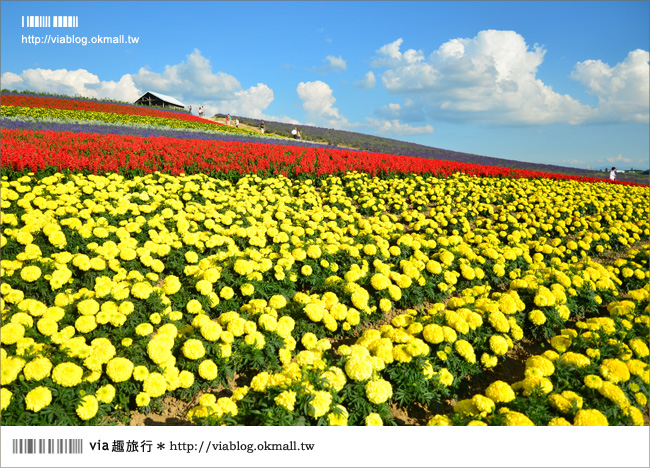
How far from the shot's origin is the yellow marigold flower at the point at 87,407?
2.55m

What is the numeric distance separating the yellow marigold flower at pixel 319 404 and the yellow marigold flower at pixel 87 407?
1.61 metres

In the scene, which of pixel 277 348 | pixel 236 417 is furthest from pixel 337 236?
pixel 236 417

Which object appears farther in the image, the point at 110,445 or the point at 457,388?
the point at 457,388

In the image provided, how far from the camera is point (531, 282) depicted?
16.6ft

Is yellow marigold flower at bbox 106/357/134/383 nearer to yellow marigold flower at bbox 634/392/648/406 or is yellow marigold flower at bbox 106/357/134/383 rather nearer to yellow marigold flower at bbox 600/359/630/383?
yellow marigold flower at bbox 600/359/630/383

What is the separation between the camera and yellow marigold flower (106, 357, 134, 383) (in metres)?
2.83

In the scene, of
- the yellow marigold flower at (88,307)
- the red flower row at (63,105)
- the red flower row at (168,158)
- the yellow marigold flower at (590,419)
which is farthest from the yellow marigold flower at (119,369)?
the red flower row at (63,105)

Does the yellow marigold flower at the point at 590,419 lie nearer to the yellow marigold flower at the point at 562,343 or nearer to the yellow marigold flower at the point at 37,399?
the yellow marigold flower at the point at 562,343

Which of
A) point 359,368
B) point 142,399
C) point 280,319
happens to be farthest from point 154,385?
point 359,368

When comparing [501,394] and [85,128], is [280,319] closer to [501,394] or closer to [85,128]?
[501,394]

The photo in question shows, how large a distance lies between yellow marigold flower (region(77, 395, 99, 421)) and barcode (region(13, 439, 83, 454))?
0.27m

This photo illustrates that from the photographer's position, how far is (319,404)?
8.25ft

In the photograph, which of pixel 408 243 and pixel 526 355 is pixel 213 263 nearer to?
pixel 408 243

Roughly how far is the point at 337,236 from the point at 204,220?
2.51 metres
